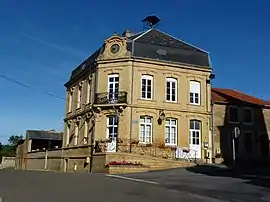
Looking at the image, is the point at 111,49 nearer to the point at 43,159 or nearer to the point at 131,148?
the point at 131,148

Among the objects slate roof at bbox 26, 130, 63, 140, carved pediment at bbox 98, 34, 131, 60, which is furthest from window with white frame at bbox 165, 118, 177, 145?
slate roof at bbox 26, 130, 63, 140

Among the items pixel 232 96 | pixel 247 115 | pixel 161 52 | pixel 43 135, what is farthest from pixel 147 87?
pixel 43 135

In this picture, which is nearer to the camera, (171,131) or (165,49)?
(171,131)

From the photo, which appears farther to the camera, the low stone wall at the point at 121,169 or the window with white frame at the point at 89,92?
the window with white frame at the point at 89,92

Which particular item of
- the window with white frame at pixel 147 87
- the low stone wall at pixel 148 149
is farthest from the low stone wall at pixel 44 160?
the window with white frame at pixel 147 87

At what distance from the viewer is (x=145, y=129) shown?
1258 inches

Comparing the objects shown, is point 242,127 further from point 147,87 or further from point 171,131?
point 147,87

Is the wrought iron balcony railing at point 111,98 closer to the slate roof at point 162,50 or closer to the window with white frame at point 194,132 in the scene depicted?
the slate roof at point 162,50

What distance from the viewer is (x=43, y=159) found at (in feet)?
138

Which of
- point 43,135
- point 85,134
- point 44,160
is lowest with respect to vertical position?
point 44,160

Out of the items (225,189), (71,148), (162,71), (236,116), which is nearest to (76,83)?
(71,148)

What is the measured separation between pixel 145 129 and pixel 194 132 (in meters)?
4.44

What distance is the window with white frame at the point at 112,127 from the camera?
31827mm

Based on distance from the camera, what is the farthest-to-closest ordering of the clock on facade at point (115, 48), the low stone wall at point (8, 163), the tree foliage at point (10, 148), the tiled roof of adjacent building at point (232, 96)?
1. the tree foliage at point (10, 148)
2. the low stone wall at point (8, 163)
3. the tiled roof of adjacent building at point (232, 96)
4. the clock on facade at point (115, 48)
